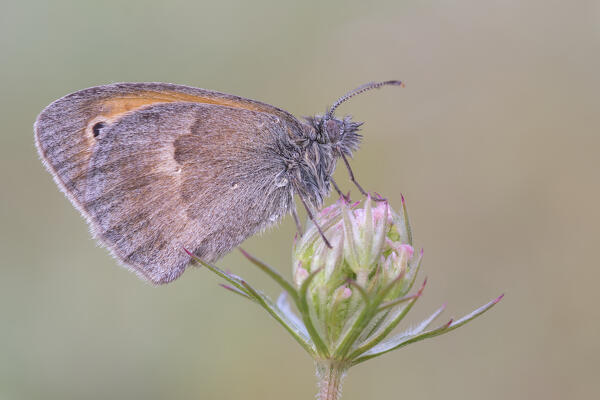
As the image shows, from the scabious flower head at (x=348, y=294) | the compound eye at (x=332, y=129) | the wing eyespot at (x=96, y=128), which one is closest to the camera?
the scabious flower head at (x=348, y=294)

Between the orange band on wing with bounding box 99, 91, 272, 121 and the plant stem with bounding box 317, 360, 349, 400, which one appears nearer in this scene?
the plant stem with bounding box 317, 360, 349, 400

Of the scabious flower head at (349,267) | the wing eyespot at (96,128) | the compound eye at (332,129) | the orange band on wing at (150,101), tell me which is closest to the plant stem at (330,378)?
the scabious flower head at (349,267)

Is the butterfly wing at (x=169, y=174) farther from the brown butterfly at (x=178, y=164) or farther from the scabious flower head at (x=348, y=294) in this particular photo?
the scabious flower head at (x=348, y=294)

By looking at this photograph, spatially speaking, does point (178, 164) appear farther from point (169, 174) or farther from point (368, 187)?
point (368, 187)

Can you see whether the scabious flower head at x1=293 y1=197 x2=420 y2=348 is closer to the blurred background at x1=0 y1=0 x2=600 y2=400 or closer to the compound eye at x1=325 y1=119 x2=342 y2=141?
the compound eye at x1=325 y1=119 x2=342 y2=141

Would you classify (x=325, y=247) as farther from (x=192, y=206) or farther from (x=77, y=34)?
(x=77, y=34)

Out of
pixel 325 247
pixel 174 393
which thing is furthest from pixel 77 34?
pixel 325 247

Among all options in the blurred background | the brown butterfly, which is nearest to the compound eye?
the brown butterfly
